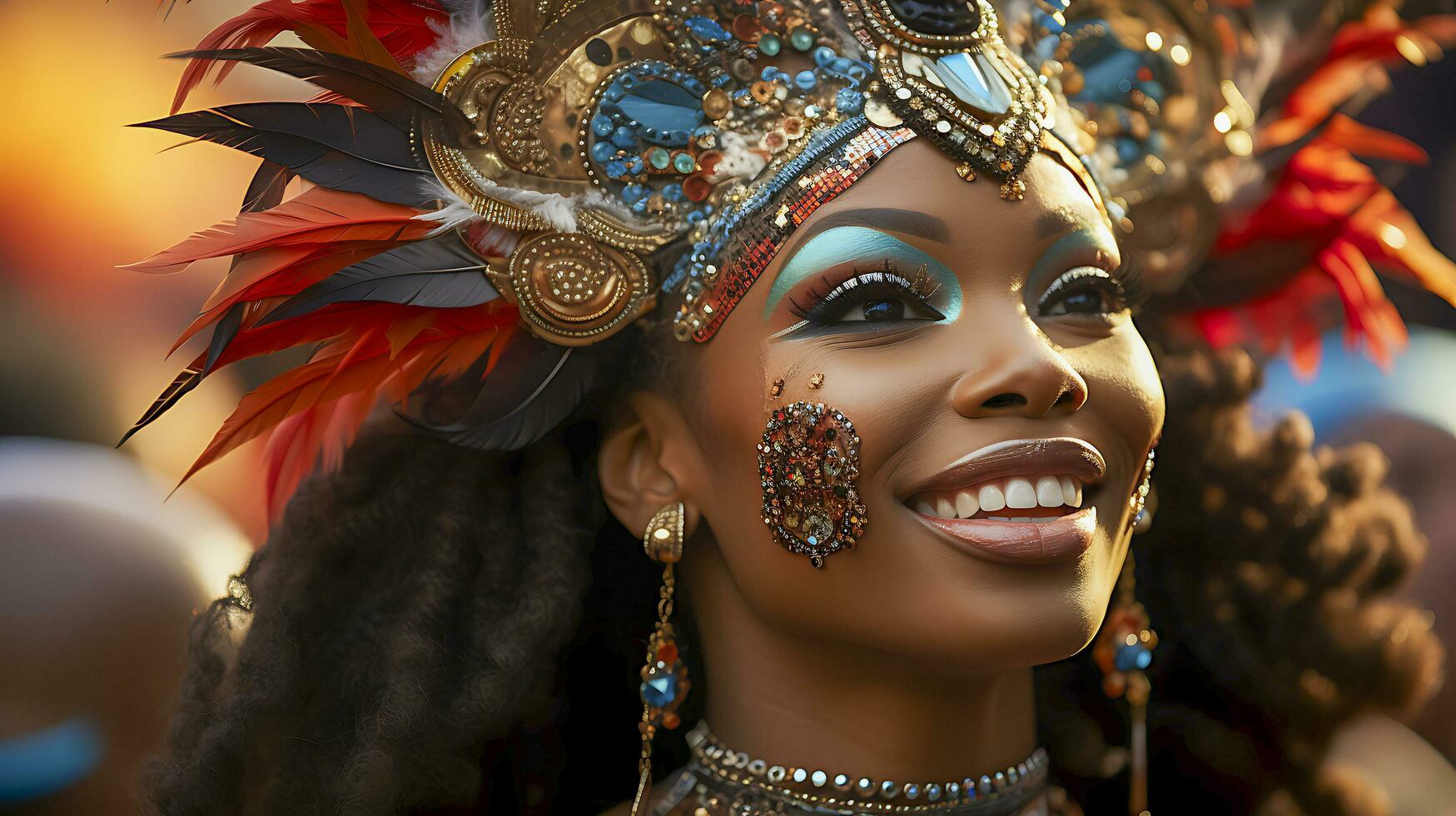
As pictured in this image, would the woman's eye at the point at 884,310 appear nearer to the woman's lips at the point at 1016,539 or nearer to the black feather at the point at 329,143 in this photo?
the woman's lips at the point at 1016,539

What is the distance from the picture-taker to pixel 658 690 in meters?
2.22

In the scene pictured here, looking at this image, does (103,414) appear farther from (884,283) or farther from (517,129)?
(884,283)

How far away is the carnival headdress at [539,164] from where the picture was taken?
200 centimetres

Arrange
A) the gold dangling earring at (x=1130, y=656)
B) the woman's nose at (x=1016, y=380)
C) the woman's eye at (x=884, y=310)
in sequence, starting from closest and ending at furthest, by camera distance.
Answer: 1. the woman's nose at (x=1016, y=380)
2. the woman's eye at (x=884, y=310)
3. the gold dangling earring at (x=1130, y=656)

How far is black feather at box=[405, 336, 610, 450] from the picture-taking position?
7.00 ft

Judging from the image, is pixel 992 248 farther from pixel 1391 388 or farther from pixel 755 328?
pixel 1391 388

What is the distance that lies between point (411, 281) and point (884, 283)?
773 mm

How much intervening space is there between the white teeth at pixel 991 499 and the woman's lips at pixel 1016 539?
24 millimetres

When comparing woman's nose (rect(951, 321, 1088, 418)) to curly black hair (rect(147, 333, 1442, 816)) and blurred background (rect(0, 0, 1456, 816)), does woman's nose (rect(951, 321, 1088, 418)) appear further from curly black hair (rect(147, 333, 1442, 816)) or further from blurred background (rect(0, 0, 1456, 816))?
blurred background (rect(0, 0, 1456, 816))

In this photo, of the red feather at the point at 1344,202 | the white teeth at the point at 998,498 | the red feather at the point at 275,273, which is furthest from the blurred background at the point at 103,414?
the white teeth at the point at 998,498

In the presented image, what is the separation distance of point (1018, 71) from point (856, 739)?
3.89ft

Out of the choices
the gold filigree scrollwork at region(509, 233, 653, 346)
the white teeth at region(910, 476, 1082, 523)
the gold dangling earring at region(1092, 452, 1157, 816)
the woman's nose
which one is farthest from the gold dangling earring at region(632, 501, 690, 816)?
the gold dangling earring at region(1092, 452, 1157, 816)

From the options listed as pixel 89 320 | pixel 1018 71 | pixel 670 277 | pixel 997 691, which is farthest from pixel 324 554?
pixel 1018 71

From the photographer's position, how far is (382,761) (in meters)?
2.19
